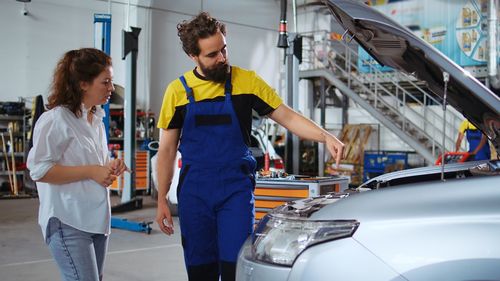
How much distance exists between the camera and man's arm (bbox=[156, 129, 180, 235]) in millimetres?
2363

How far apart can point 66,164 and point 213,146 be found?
1.93 feet

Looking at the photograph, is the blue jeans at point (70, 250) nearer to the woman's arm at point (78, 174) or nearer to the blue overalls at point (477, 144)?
the woman's arm at point (78, 174)

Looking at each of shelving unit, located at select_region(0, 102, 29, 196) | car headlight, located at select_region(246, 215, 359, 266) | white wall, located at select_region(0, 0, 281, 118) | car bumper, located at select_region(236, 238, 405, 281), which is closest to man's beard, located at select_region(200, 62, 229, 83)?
car headlight, located at select_region(246, 215, 359, 266)

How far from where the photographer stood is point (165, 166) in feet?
7.84

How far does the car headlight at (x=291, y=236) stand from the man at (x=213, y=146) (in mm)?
431

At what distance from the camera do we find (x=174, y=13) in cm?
1289

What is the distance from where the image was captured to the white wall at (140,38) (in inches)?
417

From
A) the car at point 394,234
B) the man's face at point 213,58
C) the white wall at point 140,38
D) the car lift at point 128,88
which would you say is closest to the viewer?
the car at point 394,234

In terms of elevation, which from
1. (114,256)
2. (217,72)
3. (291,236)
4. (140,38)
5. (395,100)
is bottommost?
(114,256)

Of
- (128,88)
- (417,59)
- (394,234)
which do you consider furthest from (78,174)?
(128,88)

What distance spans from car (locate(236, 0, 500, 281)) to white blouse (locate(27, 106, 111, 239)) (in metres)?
0.55

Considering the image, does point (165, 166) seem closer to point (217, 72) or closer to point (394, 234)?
point (217, 72)

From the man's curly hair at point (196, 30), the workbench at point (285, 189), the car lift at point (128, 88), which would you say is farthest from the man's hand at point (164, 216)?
the car lift at point (128, 88)

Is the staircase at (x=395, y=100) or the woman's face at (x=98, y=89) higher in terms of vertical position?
the staircase at (x=395, y=100)
